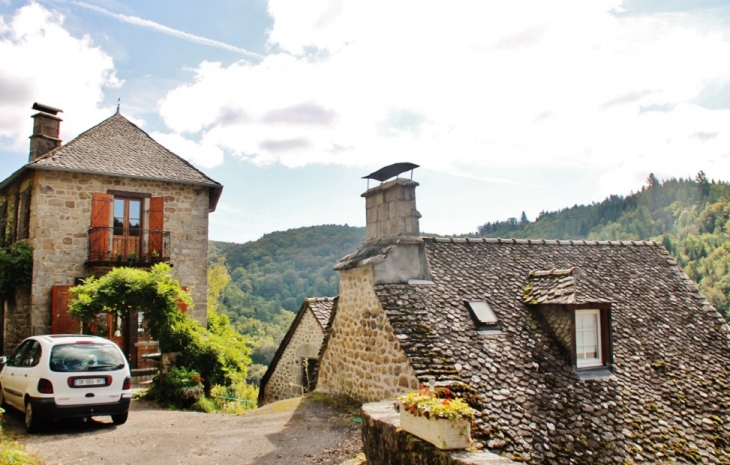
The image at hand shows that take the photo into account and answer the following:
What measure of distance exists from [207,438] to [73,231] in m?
10.1

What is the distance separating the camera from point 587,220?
3568 inches

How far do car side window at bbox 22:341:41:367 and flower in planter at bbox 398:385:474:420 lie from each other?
656 centimetres

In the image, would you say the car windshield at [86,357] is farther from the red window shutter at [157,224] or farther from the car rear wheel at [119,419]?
the red window shutter at [157,224]

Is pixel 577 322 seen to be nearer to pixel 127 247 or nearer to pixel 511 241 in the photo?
pixel 511 241

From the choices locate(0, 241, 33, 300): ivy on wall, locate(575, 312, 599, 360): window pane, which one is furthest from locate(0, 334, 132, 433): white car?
locate(575, 312, 599, 360): window pane

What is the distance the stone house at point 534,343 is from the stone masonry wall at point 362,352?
36mm

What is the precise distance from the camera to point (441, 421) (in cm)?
459

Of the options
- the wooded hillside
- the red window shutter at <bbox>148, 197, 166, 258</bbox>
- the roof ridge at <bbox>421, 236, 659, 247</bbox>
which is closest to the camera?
the roof ridge at <bbox>421, 236, 659, 247</bbox>

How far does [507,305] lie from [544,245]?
3123mm

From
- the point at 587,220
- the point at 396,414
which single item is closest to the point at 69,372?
the point at 396,414

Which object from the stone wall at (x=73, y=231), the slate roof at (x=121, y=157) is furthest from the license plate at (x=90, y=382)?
the slate roof at (x=121, y=157)

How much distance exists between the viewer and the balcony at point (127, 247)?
15453 millimetres

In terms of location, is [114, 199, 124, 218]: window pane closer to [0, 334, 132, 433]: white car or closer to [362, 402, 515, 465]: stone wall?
[0, 334, 132, 433]: white car

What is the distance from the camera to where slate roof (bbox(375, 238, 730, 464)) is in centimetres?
801
